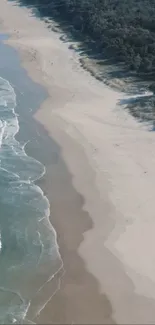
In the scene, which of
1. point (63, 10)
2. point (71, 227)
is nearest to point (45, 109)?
point (71, 227)

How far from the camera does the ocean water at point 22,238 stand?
17.2 meters

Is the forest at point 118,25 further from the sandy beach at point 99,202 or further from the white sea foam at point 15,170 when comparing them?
the white sea foam at point 15,170

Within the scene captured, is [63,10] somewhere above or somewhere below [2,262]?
below

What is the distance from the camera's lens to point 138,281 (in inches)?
709

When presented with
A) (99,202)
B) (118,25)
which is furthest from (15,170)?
(118,25)

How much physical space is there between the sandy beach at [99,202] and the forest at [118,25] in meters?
4.22

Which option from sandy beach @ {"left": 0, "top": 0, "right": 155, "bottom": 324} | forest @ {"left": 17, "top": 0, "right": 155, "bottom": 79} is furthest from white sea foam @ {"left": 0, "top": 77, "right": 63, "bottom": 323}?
forest @ {"left": 17, "top": 0, "right": 155, "bottom": 79}

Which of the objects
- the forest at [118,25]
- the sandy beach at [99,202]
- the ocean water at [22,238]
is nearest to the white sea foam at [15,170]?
the ocean water at [22,238]

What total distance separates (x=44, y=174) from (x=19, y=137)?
192 inches

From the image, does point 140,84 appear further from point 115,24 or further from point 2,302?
point 2,302

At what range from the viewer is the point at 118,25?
47.9 metres

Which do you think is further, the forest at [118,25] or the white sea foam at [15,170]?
the forest at [118,25]

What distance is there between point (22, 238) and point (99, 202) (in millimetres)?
4134

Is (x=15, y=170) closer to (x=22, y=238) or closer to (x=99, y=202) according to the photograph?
(x=99, y=202)
